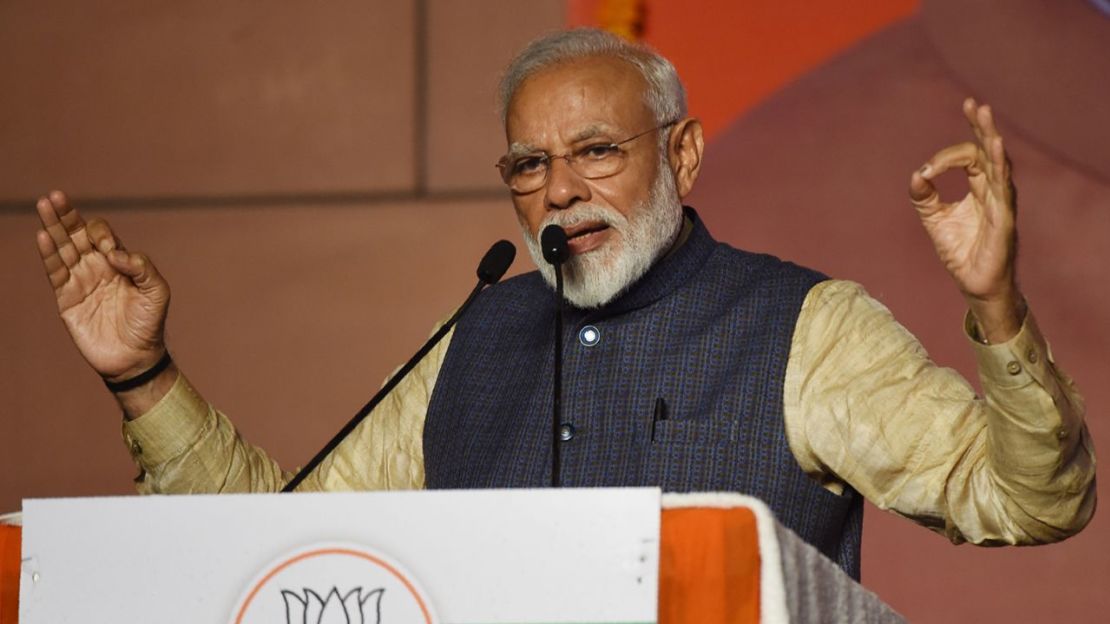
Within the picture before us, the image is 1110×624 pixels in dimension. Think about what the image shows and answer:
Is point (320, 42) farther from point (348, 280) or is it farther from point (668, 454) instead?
point (668, 454)

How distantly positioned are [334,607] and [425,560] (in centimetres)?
8

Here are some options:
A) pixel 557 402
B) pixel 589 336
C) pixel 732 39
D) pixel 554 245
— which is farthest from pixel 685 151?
pixel 732 39

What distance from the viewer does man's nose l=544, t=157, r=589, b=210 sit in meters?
1.97

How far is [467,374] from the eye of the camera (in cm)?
212

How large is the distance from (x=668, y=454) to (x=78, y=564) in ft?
2.59

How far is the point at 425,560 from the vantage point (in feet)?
3.83

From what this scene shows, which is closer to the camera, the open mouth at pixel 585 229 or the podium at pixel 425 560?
the podium at pixel 425 560

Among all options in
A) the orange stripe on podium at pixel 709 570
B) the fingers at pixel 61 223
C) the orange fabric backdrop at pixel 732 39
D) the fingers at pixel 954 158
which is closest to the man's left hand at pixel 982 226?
the fingers at pixel 954 158

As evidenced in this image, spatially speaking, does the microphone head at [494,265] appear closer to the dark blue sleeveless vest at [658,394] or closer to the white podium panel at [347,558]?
the dark blue sleeveless vest at [658,394]

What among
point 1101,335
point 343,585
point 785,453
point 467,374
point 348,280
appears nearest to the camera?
point 343,585

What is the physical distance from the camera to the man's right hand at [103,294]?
1839 millimetres

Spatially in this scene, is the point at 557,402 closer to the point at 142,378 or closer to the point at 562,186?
the point at 562,186

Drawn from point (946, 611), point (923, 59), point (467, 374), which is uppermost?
point (923, 59)

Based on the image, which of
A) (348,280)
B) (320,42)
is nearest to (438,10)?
(320,42)
